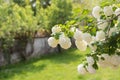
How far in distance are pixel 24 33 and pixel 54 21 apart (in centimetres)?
172

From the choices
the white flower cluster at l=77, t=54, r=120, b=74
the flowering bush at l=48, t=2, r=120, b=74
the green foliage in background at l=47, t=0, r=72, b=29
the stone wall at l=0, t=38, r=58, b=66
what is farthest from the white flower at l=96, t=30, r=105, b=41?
the green foliage in background at l=47, t=0, r=72, b=29

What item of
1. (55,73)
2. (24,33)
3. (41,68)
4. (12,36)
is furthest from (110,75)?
(24,33)

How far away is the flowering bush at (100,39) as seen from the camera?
2250 mm

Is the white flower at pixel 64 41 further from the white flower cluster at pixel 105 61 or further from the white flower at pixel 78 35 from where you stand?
the white flower cluster at pixel 105 61

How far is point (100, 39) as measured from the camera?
7.41ft

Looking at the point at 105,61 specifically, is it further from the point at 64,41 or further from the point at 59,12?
the point at 59,12

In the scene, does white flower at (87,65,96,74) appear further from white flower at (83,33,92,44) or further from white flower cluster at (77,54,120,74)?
white flower at (83,33,92,44)

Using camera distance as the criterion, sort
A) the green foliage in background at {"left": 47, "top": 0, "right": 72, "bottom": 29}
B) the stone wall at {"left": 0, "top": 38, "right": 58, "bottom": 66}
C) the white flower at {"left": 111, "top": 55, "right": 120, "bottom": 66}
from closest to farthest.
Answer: the white flower at {"left": 111, "top": 55, "right": 120, "bottom": 66} < the stone wall at {"left": 0, "top": 38, "right": 58, "bottom": 66} < the green foliage in background at {"left": 47, "top": 0, "right": 72, "bottom": 29}

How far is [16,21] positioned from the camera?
11305 millimetres

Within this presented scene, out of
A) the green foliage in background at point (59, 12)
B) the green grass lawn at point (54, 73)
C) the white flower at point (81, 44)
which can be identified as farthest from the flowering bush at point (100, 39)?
the green foliage in background at point (59, 12)

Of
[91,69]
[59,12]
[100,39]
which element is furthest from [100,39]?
[59,12]

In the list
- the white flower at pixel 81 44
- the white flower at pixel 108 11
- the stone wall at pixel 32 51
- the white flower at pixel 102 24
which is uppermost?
the white flower at pixel 108 11

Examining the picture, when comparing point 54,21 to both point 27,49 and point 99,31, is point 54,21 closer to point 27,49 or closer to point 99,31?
point 27,49

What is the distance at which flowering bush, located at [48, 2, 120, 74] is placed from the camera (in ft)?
7.38
